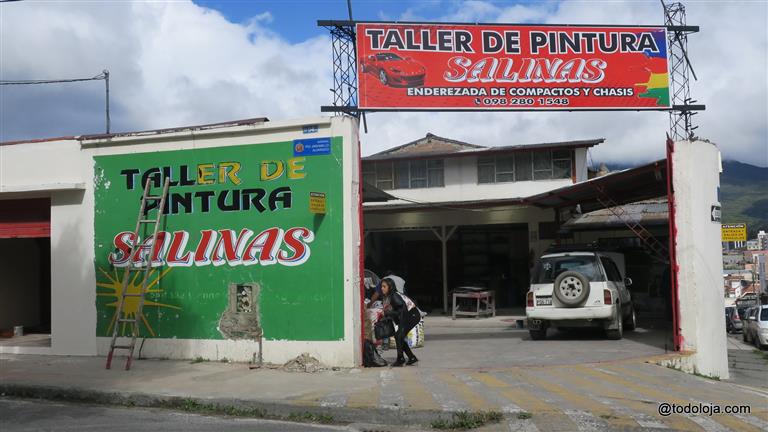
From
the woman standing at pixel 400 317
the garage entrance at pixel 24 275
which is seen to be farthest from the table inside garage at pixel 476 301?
the garage entrance at pixel 24 275

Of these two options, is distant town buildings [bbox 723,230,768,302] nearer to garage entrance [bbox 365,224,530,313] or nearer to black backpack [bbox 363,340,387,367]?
garage entrance [bbox 365,224,530,313]

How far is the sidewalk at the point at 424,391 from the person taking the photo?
25.7 ft

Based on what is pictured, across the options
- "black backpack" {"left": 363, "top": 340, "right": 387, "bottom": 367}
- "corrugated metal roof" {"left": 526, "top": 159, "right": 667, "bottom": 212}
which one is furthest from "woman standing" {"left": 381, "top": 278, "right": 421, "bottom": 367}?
"corrugated metal roof" {"left": 526, "top": 159, "right": 667, "bottom": 212}

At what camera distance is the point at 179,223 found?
41.4 ft

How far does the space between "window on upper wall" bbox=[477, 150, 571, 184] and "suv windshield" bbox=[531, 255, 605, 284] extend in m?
10.7

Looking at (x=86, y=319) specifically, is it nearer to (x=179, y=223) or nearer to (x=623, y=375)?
(x=179, y=223)

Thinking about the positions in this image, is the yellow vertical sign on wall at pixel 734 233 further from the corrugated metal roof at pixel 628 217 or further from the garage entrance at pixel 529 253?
the corrugated metal roof at pixel 628 217

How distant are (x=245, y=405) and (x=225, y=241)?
163 inches

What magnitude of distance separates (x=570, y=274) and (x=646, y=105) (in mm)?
3975

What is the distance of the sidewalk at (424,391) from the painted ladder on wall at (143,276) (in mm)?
424

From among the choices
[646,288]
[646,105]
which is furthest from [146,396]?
[646,288]

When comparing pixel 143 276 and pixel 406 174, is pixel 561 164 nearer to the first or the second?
pixel 406 174

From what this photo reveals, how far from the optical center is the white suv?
14133 millimetres

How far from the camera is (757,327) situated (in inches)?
969
